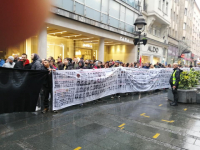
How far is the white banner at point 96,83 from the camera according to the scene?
561 centimetres

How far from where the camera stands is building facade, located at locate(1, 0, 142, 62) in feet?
40.2

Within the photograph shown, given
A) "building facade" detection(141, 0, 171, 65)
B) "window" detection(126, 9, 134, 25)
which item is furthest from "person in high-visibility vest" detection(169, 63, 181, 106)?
"building facade" detection(141, 0, 171, 65)

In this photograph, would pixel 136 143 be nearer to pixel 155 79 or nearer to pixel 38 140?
pixel 38 140

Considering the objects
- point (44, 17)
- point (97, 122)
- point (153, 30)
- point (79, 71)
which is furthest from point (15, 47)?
point (153, 30)

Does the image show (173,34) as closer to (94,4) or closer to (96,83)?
(94,4)

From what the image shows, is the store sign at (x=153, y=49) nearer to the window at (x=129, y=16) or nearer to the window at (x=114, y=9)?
the window at (x=129, y=16)

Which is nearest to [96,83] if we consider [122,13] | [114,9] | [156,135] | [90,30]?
[156,135]

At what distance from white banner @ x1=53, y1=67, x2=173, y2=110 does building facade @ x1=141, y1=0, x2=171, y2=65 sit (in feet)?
45.6

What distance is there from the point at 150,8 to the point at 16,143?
23.9 metres

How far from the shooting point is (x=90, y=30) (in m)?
14.5

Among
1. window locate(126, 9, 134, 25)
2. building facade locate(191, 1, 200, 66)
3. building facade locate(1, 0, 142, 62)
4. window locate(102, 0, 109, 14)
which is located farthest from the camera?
building facade locate(191, 1, 200, 66)

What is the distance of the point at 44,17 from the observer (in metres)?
1.13

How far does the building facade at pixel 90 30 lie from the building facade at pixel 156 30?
108 inches

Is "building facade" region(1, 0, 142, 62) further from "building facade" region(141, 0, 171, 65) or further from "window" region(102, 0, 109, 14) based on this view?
"building facade" region(141, 0, 171, 65)
